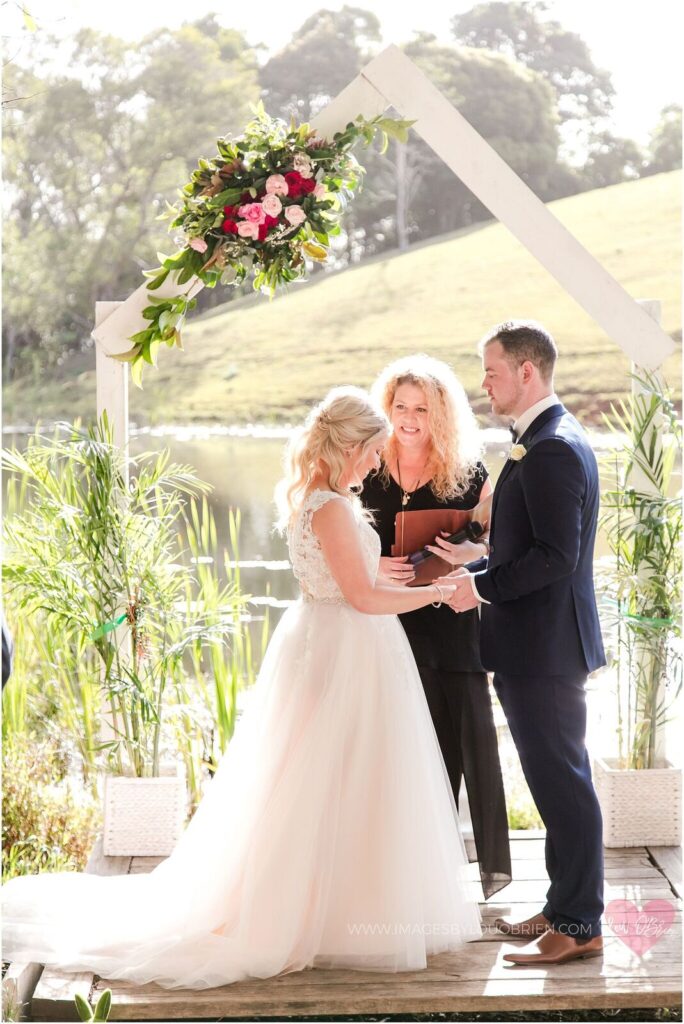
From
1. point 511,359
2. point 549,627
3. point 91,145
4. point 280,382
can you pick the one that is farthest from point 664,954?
point 91,145

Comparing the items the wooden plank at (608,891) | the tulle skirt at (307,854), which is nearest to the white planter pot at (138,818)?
the tulle skirt at (307,854)

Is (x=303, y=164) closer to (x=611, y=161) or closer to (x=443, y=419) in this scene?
(x=443, y=419)

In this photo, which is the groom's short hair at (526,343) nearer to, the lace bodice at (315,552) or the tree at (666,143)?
the lace bodice at (315,552)

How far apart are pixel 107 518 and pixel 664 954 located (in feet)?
7.44

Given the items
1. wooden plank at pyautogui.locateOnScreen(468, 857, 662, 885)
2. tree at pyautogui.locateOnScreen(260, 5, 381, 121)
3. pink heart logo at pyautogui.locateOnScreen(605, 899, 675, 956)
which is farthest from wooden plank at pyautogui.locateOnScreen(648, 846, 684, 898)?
tree at pyautogui.locateOnScreen(260, 5, 381, 121)

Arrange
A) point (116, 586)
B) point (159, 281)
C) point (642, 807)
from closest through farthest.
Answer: point (159, 281) → point (116, 586) → point (642, 807)

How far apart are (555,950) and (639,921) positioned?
0.38m

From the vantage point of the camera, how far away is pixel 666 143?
16.2 m

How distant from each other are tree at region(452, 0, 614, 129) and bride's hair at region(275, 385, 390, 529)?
1490 cm

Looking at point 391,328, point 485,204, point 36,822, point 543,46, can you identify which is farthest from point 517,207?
point 543,46

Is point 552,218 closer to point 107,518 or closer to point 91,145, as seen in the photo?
point 107,518

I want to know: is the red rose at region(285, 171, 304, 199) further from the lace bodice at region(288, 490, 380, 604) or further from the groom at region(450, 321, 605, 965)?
the lace bodice at region(288, 490, 380, 604)

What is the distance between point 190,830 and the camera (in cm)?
314

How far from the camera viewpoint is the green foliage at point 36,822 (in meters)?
4.05
